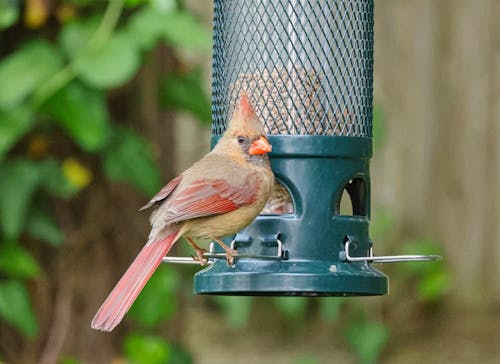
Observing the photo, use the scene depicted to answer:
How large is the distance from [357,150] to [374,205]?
3403mm

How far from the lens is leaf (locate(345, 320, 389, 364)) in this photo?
7680 millimetres

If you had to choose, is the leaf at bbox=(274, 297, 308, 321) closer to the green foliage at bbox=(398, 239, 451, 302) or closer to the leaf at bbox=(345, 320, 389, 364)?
the leaf at bbox=(345, 320, 389, 364)

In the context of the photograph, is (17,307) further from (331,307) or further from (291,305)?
(331,307)

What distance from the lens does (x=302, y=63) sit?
4.98 meters

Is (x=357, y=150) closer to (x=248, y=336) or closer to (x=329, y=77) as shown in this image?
(x=329, y=77)

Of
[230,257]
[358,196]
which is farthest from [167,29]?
[230,257]

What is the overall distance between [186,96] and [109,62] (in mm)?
975

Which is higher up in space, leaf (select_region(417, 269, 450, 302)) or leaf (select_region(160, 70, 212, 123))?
leaf (select_region(160, 70, 212, 123))

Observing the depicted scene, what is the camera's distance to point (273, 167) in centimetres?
491

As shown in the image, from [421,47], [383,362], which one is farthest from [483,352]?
[421,47]

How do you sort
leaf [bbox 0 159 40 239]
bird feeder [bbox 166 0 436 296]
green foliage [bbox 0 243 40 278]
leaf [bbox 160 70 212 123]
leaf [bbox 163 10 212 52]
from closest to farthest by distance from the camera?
1. bird feeder [bbox 166 0 436 296]
2. leaf [bbox 163 10 212 52]
3. leaf [bbox 0 159 40 239]
4. green foliage [bbox 0 243 40 278]
5. leaf [bbox 160 70 212 123]

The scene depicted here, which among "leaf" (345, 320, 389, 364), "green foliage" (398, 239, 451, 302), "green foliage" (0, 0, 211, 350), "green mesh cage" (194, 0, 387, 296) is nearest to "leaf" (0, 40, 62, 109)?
"green foliage" (0, 0, 211, 350)

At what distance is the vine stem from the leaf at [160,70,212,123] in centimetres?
76

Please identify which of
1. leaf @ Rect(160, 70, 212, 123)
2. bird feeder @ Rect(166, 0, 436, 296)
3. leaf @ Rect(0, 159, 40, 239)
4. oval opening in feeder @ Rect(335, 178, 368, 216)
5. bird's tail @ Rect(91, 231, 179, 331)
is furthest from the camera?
leaf @ Rect(160, 70, 212, 123)
